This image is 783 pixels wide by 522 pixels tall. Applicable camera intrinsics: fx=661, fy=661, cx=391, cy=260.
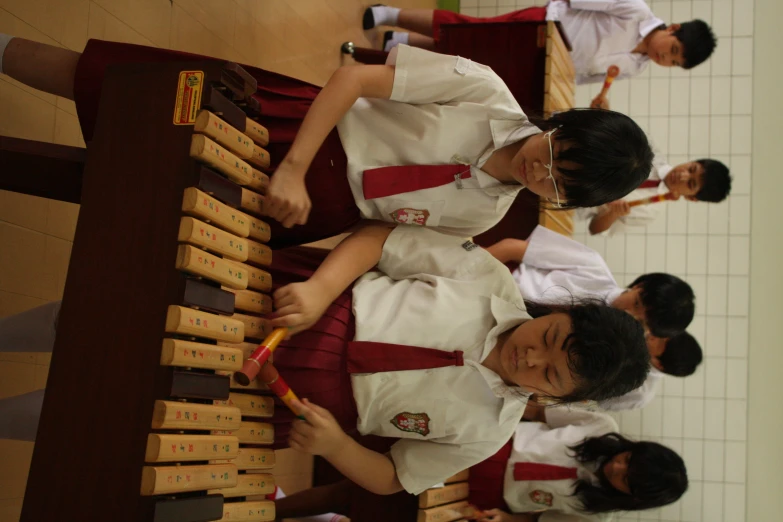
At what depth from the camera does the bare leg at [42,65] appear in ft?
5.19

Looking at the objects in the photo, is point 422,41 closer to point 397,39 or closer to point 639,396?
point 397,39

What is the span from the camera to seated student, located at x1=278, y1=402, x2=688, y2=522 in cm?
243

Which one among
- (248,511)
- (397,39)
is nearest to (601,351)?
(248,511)

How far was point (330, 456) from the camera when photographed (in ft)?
5.03

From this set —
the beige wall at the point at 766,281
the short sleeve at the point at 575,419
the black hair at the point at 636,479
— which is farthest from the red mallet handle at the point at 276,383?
the beige wall at the point at 766,281

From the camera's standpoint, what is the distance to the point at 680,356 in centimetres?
327

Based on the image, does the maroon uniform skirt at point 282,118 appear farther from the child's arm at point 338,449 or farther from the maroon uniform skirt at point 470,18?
the maroon uniform skirt at point 470,18

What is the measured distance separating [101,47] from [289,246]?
2.15 ft

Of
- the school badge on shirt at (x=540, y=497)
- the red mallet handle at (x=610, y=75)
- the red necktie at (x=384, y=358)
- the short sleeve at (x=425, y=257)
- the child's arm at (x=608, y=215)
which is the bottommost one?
the school badge on shirt at (x=540, y=497)

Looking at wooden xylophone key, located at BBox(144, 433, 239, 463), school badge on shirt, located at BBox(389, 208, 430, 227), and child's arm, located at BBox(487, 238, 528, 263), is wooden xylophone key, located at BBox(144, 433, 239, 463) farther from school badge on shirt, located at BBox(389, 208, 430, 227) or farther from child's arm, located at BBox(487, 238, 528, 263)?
child's arm, located at BBox(487, 238, 528, 263)

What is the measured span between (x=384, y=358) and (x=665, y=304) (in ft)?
5.71

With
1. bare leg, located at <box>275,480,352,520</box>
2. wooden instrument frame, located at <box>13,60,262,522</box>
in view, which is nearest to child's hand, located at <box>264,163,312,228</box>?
wooden instrument frame, located at <box>13,60,262,522</box>

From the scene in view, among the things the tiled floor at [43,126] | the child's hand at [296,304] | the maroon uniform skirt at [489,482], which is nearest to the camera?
the child's hand at [296,304]

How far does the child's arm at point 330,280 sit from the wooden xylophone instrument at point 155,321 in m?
0.10
